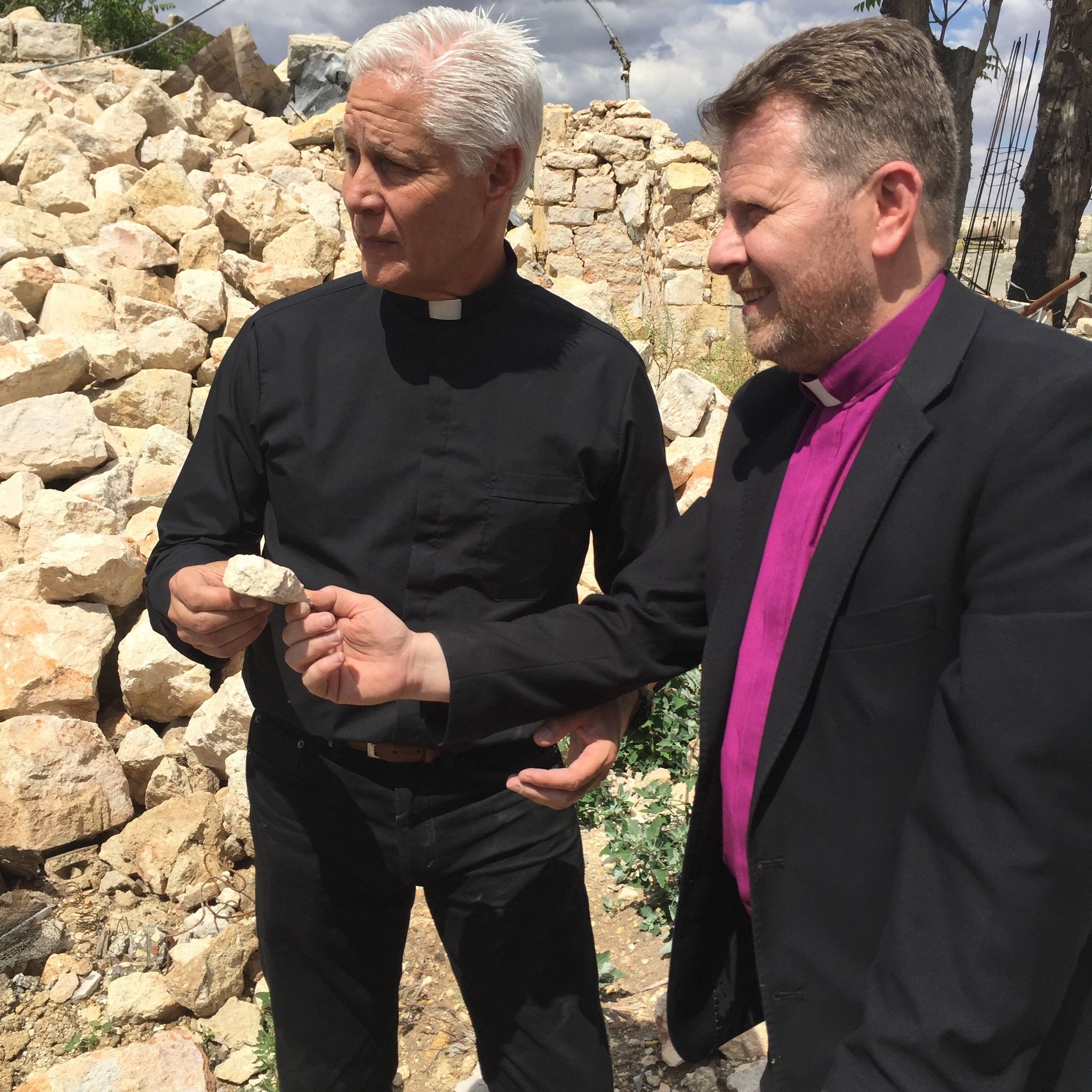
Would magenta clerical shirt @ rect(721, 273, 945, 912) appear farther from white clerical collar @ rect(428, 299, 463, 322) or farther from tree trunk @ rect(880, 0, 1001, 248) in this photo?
tree trunk @ rect(880, 0, 1001, 248)

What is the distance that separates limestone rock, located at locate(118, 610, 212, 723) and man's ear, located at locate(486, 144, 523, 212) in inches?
107

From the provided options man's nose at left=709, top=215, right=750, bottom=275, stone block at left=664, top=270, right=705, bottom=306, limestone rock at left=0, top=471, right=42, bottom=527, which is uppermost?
man's nose at left=709, top=215, right=750, bottom=275

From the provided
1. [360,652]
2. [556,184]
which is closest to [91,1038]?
[360,652]

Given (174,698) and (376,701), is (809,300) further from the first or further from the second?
(174,698)

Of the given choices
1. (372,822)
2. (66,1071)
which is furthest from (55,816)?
(372,822)

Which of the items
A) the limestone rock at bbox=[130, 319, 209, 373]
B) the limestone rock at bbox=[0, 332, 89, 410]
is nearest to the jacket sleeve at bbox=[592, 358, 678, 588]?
the limestone rock at bbox=[0, 332, 89, 410]

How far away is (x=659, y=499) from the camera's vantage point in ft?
7.45

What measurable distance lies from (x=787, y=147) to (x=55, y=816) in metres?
3.53

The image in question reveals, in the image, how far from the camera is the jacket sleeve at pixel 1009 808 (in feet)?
3.99

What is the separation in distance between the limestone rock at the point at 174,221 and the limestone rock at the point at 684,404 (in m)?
3.83

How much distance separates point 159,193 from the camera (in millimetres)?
7992

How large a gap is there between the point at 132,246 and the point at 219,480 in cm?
558

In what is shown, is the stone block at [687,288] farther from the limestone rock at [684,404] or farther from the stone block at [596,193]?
the limestone rock at [684,404]

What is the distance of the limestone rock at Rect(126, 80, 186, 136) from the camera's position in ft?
31.2
